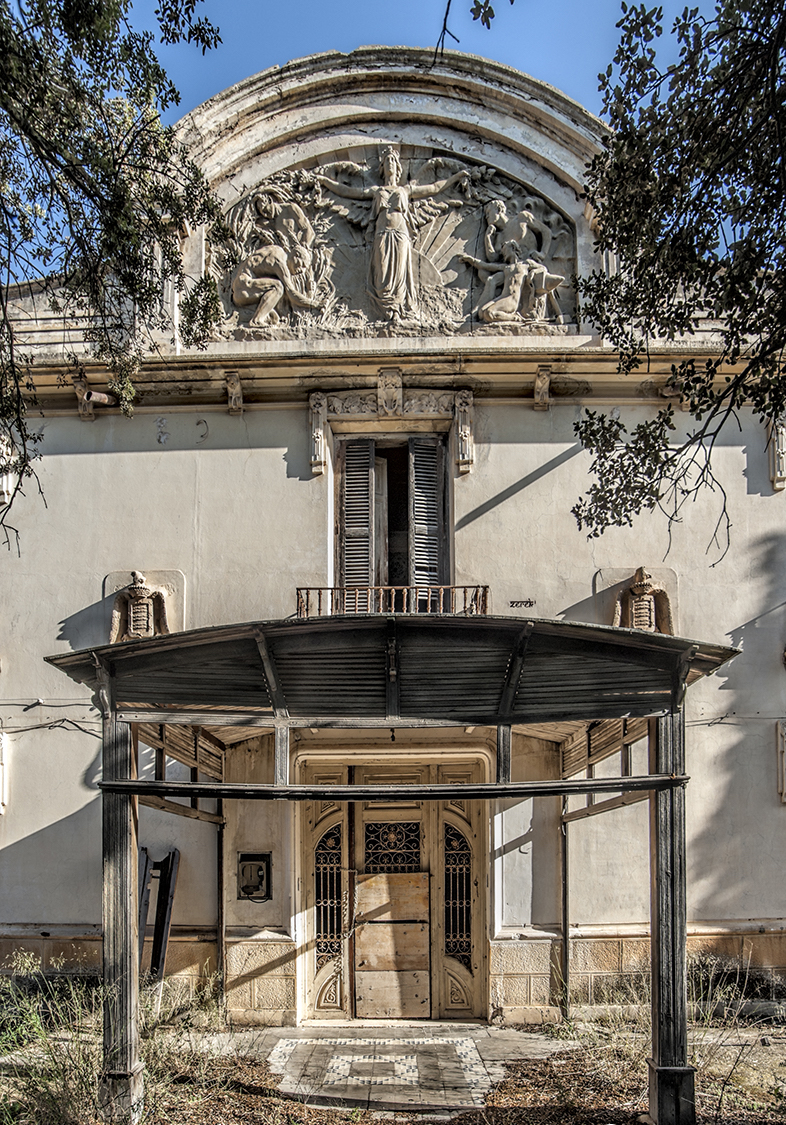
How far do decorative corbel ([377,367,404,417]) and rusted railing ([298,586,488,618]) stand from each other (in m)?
2.21

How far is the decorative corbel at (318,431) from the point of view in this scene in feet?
37.3

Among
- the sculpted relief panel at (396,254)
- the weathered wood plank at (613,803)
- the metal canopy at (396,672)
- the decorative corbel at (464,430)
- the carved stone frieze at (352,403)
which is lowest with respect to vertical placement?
the weathered wood plank at (613,803)

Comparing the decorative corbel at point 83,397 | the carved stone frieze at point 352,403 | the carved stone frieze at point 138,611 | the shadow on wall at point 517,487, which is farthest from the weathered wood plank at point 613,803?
the decorative corbel at point 83,397

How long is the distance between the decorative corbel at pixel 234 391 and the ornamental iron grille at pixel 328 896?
5179 mm

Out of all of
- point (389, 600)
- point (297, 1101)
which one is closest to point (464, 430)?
point (389, 600)

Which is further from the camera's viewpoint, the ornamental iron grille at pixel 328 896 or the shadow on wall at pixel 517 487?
the shadow on wall at pixel 517 487

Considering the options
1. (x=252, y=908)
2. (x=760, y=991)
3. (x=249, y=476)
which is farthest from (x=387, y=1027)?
(x=249, y=476)

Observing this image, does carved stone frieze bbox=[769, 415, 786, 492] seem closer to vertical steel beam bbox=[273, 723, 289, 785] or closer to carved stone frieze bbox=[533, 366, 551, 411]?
carved stone frieze bbox=[533, 366, 551, 411]

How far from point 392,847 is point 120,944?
179 inches

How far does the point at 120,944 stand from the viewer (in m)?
7.35

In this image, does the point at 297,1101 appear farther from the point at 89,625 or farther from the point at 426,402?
the point at 426,402

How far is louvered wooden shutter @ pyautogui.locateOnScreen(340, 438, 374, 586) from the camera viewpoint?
11430 millimetres

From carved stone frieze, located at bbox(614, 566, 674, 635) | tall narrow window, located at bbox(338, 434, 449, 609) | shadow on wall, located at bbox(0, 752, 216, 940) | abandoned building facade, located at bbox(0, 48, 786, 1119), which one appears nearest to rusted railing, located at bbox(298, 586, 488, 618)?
abandoned building facade, located at bbox(0, 48, 786, 1119)

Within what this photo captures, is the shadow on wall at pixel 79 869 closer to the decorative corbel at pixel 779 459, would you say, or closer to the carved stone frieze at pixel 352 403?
the carved stone frieze at pixel 352 403
